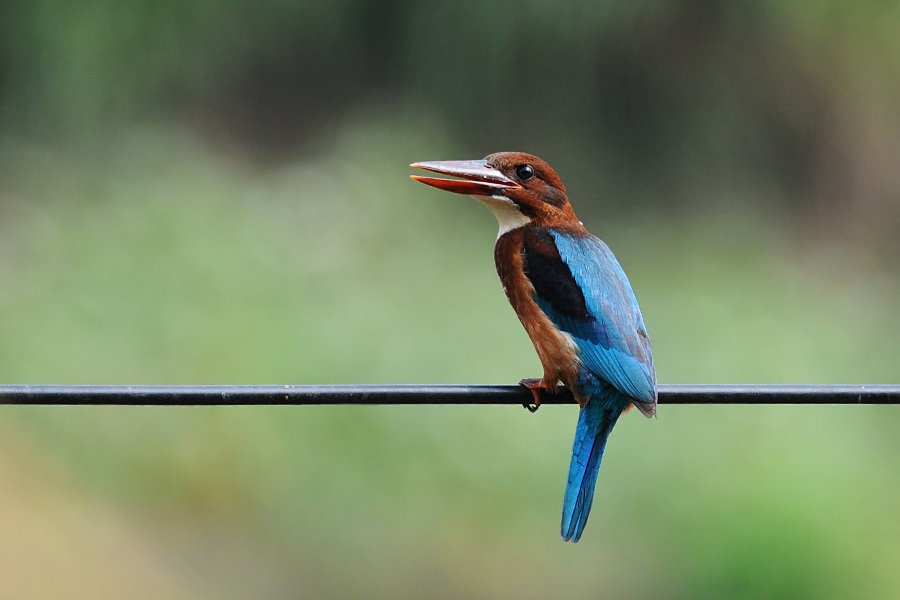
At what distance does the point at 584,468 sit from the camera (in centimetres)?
220

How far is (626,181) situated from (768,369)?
1.52 m

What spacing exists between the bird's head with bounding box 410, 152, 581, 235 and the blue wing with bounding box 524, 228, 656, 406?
0.11 metres

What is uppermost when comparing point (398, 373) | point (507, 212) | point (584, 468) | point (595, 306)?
point (507, 212)

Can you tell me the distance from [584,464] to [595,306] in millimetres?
337

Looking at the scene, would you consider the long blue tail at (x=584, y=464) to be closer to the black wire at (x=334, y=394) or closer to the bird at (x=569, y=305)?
the bird at (x=569, y=305)

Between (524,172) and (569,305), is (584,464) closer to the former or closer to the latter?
(569,305)

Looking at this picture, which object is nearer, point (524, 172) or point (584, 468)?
point (584, 468)

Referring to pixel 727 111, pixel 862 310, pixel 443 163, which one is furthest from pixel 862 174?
pixel 443 163

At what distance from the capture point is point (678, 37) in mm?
5469

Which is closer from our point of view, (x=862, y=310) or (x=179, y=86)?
(x=862, y=310)

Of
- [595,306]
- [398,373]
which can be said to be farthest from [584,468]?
[398,373]

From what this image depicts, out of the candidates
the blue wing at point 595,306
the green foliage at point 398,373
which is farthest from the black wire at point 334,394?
the green foliage at point 398,373

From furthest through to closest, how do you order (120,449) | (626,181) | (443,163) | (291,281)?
(626,181) → (291,281) → (120,449) → (443,163)

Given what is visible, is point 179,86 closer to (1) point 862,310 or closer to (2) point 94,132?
(2) point 94,132
